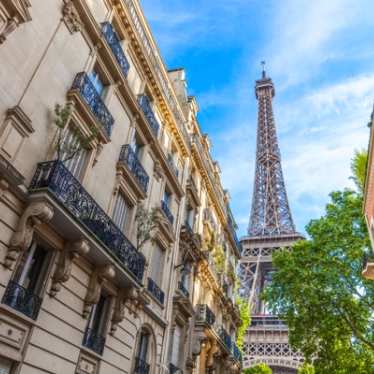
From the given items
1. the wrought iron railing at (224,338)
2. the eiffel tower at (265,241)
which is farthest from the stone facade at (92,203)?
the eiffel tower at (265,241)

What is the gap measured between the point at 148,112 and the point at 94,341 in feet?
31.3

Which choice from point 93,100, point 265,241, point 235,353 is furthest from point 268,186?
point 93,100

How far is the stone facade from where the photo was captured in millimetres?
8875

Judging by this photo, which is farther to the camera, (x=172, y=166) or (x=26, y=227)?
(x=172, y=166)

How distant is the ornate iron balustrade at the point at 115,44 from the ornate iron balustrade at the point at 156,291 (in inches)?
309

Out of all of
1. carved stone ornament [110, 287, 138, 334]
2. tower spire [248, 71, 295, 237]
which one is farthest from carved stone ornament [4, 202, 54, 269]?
tower spire [248, 71, 295, 237]

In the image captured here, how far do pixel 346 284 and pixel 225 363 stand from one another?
330 inches

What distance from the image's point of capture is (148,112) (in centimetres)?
1700

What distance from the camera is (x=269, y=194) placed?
285 ft

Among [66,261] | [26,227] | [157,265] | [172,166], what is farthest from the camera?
[172,166]

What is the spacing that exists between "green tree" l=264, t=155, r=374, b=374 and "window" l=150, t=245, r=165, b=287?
9.05 metres

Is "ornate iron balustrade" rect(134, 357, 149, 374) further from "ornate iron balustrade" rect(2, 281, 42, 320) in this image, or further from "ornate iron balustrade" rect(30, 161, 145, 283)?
"ornate iron balustrade" rect(2, 281, 42, 320)

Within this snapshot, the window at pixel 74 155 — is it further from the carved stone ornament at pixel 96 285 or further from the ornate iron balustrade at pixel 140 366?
the ornate iron balustrade at pixel 140 366

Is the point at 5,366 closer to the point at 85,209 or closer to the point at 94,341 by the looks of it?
the point at 94,341
